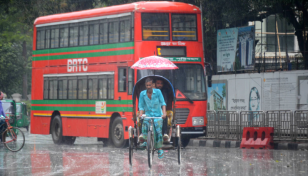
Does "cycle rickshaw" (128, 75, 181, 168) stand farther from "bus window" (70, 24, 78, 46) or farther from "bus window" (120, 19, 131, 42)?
"bus window" (70, 24, 78, 46)

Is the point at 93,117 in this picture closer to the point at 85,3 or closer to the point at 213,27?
the point at 213,27

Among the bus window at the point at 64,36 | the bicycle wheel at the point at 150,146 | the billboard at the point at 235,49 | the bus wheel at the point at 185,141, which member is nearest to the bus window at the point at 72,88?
the bus window at the point at 64,36

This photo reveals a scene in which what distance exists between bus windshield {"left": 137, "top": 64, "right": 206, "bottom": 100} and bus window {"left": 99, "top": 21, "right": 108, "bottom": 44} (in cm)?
231

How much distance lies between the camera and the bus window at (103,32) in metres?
18.5

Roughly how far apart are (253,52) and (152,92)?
12.9 metres

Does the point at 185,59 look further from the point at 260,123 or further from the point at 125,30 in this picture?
the point at 260,123

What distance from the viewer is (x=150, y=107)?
1107 cm

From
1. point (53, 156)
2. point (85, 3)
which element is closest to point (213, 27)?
point (85, 3)

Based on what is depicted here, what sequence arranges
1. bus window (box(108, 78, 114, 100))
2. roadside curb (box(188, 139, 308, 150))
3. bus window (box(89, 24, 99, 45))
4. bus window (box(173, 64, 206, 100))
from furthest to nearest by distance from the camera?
bus window (box(89, 24, 99, 45))
bus window (box(108, 78, 114, 100))
roadside curb (box(188, 139, 308, 150))
bus window (box(173, 64, 206, 100))

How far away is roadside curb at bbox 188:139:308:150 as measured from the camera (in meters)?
17.6

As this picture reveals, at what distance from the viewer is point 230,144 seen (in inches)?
768

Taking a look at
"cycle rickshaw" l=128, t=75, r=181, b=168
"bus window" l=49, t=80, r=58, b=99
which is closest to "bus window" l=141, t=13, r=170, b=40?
"cycle rickshaw" l=128, t=75, r=181, b=168

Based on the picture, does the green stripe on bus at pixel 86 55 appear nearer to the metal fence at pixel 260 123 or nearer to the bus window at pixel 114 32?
the bus window at pixel 114 32

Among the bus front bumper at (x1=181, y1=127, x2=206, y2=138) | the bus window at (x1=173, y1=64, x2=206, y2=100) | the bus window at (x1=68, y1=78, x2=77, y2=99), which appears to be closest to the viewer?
the bus window at (x1=173, y1=64, x2=206, y2=100)
